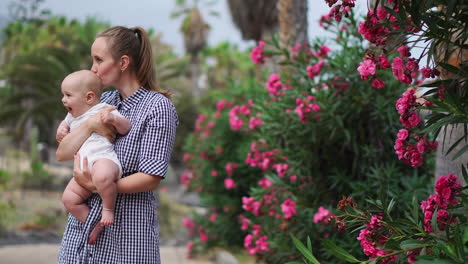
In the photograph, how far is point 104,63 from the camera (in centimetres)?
260

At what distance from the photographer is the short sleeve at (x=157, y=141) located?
2518mm

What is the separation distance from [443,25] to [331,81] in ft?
9.22

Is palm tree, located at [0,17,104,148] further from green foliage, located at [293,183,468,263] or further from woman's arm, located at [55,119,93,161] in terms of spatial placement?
green foliage, located at [293,183,468,263]

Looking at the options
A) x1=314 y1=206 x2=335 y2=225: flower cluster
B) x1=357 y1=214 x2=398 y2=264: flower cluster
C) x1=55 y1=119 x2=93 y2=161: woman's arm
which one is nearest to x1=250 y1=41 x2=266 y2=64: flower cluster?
x1=314 y1=206 x2=335 y2=225: flower cluster

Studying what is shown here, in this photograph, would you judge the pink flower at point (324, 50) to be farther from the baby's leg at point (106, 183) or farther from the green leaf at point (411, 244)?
the green leaf at point (411, 244)

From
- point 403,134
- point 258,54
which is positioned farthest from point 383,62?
point 258,54

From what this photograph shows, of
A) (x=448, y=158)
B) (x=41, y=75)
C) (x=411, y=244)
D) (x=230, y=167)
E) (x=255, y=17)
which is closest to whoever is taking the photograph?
(x=411, y=244)

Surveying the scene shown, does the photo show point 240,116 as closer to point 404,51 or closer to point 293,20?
point 293,20

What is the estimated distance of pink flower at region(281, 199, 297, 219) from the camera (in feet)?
16.4

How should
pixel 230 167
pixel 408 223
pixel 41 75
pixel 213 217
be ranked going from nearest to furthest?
pixel 408 223, pixel 230 167, pixel 213 217, pixel 41 75

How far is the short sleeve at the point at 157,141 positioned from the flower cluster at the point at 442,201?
1131mm

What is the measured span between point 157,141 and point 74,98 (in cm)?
41

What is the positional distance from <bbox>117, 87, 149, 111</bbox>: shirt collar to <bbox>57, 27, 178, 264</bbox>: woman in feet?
0.06

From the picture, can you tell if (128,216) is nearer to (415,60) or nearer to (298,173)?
(415,60)
